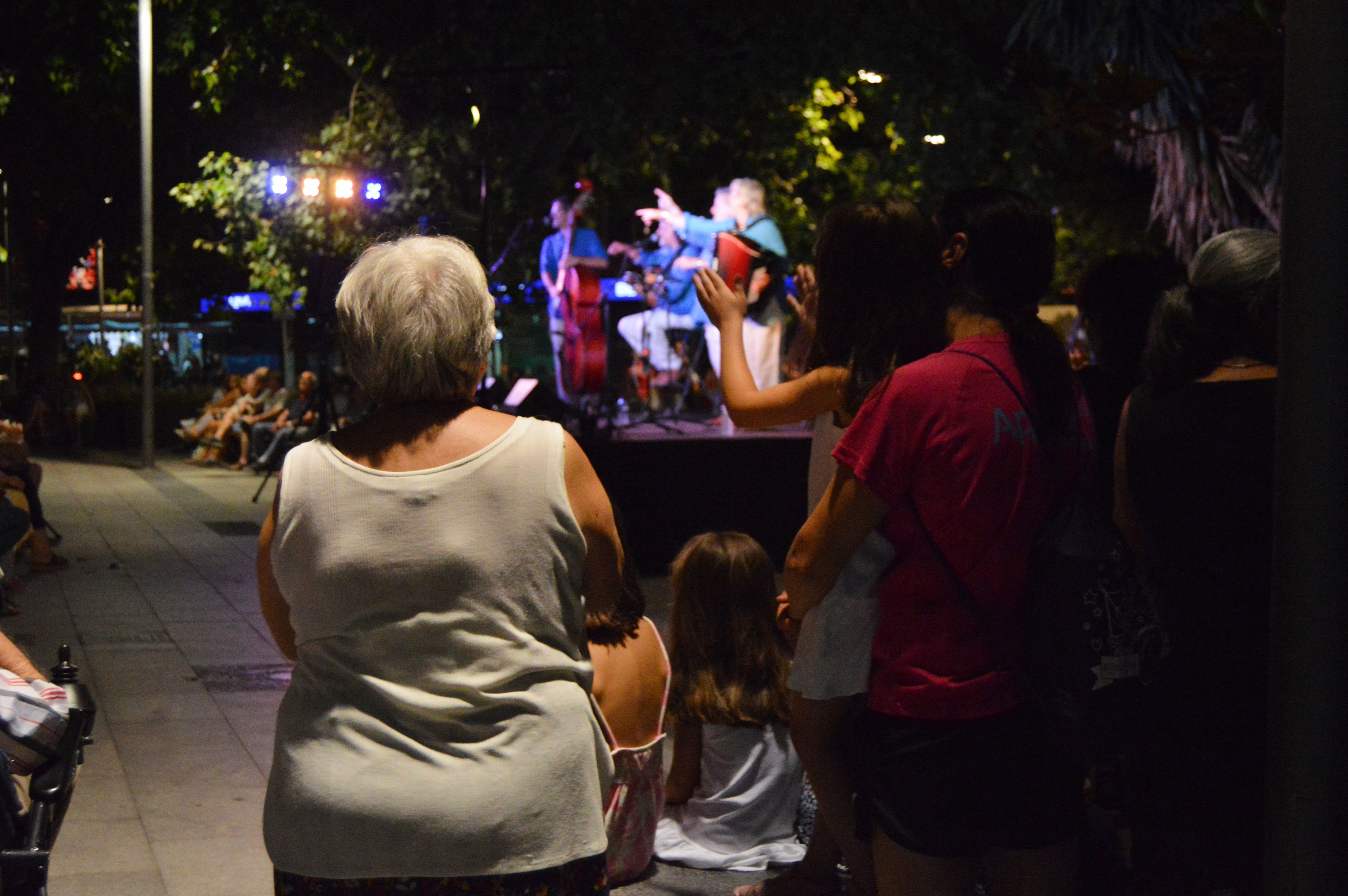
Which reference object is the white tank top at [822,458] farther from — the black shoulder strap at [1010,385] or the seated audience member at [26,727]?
the seated audience member at [26,727]

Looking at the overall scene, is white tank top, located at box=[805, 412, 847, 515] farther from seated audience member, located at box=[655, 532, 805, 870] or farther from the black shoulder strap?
seated audience member, located at box=[655, 532, 805, 870]

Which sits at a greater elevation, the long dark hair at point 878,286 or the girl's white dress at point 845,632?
the long dark hair at point 878,286

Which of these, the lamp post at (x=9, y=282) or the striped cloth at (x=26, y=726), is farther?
the lamp post at (x=9, y=282)

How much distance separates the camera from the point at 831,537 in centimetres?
229

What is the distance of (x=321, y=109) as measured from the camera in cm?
1786

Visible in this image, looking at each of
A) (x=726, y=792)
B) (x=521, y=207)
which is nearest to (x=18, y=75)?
(x=521, y=207)

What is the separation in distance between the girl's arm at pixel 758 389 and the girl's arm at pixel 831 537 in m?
0.42

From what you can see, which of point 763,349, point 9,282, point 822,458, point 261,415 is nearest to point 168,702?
point 822,458

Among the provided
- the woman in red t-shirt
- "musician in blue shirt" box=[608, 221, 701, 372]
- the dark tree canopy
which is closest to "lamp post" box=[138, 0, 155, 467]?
the dark tree canopy

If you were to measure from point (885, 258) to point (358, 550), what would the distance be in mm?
1180

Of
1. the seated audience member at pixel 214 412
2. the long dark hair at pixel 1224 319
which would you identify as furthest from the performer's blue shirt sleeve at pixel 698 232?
the seated audience member at pixel 214 412

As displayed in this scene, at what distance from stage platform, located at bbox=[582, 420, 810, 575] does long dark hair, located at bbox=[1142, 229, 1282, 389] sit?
266 inches

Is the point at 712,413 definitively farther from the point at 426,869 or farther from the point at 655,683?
the point at 426,869

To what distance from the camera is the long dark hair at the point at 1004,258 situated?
2414mm
